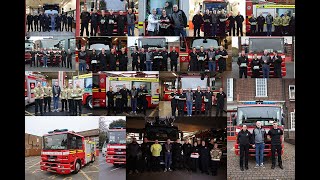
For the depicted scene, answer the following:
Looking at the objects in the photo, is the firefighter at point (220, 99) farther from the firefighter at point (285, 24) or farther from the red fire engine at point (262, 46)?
the firefighter at point (285, 24)

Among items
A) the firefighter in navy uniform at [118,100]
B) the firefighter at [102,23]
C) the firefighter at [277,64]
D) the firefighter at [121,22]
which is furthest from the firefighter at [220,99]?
the firefighter at [102,23]

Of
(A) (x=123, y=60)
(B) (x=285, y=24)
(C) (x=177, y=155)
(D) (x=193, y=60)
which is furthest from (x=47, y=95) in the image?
(B) (x=285, y=24)

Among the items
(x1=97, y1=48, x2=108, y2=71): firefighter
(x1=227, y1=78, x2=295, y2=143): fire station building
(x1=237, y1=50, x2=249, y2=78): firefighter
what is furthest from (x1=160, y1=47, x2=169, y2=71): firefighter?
(x1=237, y1=50, x2=249, y2=78): firefighter

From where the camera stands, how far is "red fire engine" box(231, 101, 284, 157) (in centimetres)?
616

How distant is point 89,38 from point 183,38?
1.68m

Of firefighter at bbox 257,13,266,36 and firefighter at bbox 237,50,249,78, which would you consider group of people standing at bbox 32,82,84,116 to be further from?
firefighter at bbox 257,13,266,36

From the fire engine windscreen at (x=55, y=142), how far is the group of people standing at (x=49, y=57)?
1244mm

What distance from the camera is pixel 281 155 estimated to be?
6.15m

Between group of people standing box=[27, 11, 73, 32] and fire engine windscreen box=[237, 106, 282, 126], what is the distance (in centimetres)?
342

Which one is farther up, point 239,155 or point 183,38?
point 183,38

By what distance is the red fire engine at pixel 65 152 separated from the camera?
6098 millimetres

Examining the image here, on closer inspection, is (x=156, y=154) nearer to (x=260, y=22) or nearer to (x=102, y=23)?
(x=102, y=23)

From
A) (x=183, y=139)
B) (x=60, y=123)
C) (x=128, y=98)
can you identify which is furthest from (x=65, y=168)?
(x=183, y=139)
